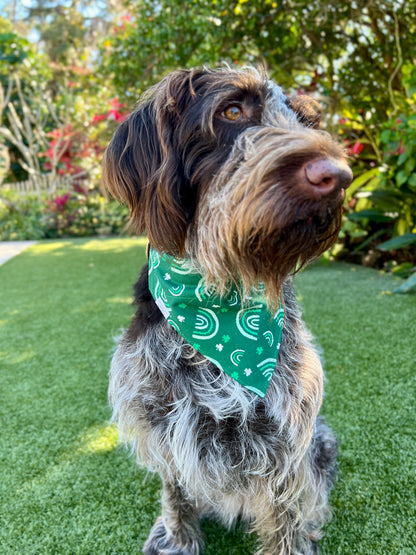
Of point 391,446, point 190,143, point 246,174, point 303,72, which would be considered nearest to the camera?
point 246,174

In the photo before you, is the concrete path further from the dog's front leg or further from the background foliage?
the dog's front leg

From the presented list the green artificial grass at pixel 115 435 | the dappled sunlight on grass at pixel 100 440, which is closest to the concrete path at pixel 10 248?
the green artificial grass at pixel 115 435

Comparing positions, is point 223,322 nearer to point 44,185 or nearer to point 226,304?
point 226,304

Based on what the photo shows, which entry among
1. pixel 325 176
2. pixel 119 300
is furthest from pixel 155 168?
pixel 119 300

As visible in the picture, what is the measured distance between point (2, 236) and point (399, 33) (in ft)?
37.9

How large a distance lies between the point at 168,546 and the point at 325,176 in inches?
72.1

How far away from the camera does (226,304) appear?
1.72 m

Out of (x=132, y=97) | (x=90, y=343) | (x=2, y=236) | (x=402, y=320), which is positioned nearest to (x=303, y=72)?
(x=132, y=97)

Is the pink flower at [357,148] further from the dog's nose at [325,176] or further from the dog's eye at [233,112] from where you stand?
the dog's nose at [325,176]

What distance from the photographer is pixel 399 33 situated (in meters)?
6.58

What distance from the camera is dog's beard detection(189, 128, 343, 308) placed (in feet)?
4.04

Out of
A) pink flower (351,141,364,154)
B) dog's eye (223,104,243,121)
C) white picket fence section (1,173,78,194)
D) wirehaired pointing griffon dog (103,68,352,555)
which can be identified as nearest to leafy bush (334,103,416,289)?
pink flower (351,141,364,154)

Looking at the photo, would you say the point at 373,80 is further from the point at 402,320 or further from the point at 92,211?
the point at 92,211

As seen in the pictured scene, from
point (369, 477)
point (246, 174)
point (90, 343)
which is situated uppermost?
point (246, 174)
